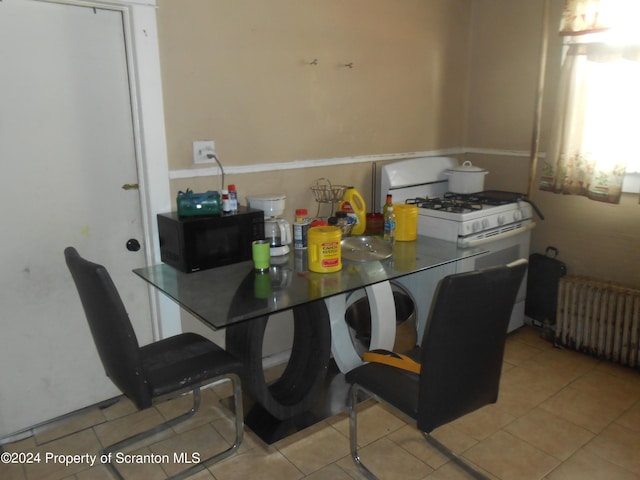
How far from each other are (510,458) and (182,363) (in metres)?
1.40

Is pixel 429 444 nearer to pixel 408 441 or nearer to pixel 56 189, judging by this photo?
pixel 408 441

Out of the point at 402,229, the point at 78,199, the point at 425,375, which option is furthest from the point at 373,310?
the point at 78,199

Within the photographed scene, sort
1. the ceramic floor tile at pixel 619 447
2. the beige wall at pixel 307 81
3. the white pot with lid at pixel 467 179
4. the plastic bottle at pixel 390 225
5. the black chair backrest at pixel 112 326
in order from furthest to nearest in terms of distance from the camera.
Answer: the white pot with lid at pixel 467 179 → the plastic bottle at pixel 390 225 → the beige wall at pixel 307 81 → the ceramic floor tile at pixel 619 447 → the black chair backrest at pixel 112 326

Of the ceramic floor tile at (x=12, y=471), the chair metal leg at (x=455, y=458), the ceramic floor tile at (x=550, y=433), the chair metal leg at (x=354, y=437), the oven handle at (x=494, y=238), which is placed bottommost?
the ceramic floor tile at (x=12, y=471)

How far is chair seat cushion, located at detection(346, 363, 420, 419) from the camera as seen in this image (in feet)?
5.49

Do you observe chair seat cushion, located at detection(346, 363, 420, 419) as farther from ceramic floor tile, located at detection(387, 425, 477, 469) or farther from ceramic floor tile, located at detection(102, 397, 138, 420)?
ceramic floor tile, located at detection(102, 397, 138, 420)

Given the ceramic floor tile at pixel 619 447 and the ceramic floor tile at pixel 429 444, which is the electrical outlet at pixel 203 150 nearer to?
the ceramic floor tile at pixel 429 444

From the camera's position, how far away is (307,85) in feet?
8.87

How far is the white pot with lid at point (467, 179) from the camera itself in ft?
10.3

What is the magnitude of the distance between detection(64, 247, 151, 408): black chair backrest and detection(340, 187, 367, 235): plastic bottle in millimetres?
1306

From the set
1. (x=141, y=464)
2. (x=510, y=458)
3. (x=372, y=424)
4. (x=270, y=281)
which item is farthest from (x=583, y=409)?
(x=141, y=464)

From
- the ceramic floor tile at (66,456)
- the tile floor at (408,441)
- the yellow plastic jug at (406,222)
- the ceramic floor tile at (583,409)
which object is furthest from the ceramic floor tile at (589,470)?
the ceramic floor tile at (66,456)

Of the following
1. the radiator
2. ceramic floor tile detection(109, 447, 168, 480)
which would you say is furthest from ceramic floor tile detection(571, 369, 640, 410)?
ceramic floor tile detection(109, 447, 168, 480)

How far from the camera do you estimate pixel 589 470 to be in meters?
2.01
